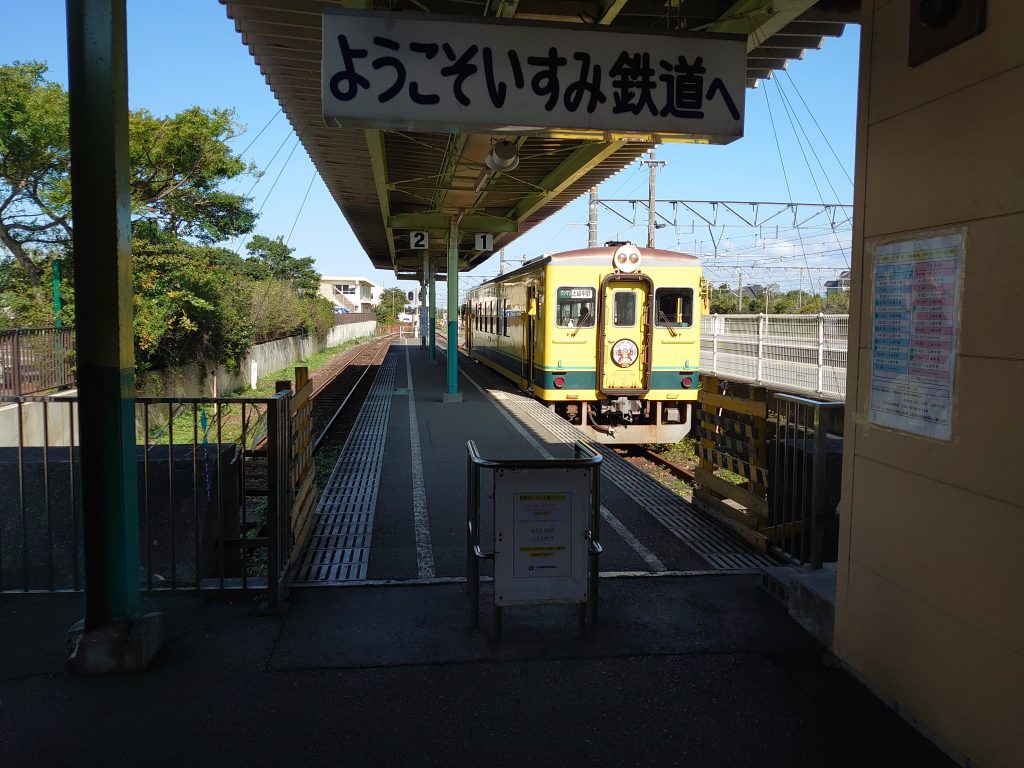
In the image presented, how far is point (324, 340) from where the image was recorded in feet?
143

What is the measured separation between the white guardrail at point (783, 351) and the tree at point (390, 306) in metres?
73.9

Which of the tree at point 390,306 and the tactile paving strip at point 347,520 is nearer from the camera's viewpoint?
the tactile paving strip at point 347,520

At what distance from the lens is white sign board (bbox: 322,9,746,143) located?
390 cm

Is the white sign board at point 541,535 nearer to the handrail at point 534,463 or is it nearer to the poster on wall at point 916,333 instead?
the handrail at point 534,463

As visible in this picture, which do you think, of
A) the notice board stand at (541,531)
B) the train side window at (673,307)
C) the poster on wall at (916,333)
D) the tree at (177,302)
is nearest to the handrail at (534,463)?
the notice board stand at (541,531)

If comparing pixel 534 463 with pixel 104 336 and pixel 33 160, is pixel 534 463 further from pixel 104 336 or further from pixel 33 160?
pixel 33 160

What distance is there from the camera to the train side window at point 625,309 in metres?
12.4

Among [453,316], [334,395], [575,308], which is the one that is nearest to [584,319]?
[575,308]

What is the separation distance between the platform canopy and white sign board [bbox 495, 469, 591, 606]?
186 cm

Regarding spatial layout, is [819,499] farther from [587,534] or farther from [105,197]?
[105,197]

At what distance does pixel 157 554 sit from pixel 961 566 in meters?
4.12

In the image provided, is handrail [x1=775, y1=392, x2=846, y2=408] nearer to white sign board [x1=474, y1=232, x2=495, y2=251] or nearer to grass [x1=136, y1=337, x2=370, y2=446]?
grass [x1=136, y1=337, x2=370, y2=446]

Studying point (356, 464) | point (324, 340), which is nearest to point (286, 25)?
point (356, 464)

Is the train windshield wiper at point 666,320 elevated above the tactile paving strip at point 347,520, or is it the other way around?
the train windshield wiper at point 666,320
